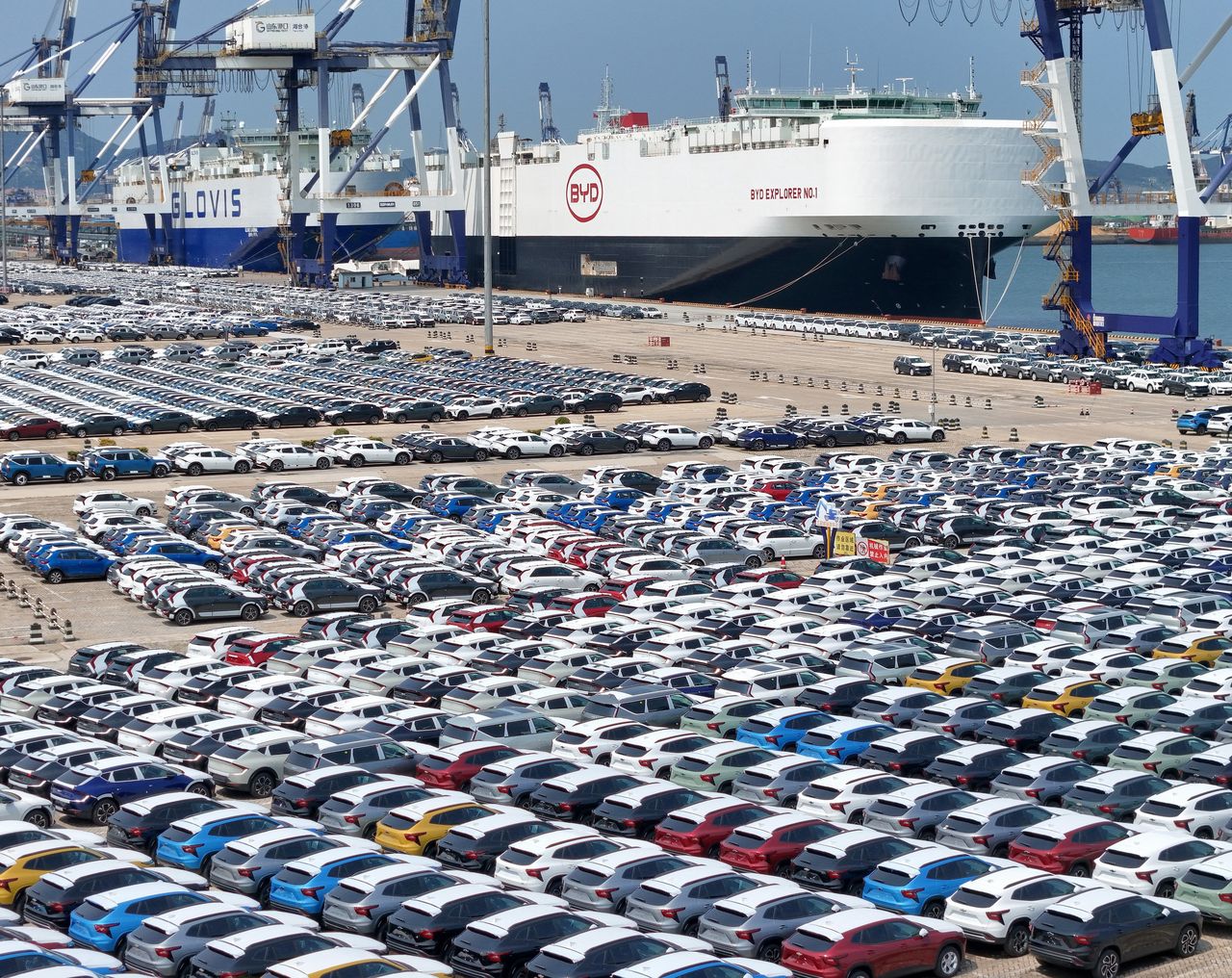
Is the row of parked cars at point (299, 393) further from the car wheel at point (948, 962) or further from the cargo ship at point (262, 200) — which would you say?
the cargo ship at point (262, 200)

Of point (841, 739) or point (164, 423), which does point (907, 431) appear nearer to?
point (164, 423)

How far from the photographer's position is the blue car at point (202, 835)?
65.4 feet

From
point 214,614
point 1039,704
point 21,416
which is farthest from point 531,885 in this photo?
point 21,416

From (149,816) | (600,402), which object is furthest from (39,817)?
(600,402)

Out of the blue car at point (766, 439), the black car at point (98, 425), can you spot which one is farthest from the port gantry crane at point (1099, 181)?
the black car at point (98, 425)

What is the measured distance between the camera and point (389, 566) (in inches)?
1483

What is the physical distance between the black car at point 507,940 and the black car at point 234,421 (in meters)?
Answer: 47.7

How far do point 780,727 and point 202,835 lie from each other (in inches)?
343

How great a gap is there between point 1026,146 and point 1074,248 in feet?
73.0

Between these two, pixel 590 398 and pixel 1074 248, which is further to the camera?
pixel 1074 248

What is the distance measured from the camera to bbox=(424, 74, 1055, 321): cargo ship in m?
106

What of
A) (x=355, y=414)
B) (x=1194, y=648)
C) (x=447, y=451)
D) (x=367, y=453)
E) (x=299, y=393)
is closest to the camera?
(x=1194, y=648)

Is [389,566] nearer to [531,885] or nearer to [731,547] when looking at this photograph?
[731,547]

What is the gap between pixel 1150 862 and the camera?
19.0m
